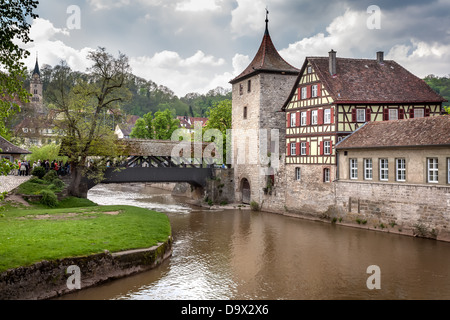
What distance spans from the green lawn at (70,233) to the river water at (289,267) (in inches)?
43.7

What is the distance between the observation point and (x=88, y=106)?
72.9ft

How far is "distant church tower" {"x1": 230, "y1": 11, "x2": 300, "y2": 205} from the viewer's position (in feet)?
92.4

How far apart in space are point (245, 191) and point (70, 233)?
62.8 feet

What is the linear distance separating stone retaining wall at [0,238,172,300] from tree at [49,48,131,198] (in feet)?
38.8

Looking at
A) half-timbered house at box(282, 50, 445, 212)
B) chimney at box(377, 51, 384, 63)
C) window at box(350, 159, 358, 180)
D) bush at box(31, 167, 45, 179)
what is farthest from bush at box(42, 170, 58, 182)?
chimney at box(377, 51, 384, 63)

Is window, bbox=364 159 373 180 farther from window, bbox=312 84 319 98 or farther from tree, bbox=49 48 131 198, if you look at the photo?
tree, bbox=49 48 131 198

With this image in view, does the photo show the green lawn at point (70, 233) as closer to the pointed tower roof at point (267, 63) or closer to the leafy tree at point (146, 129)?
the pointed tower roof at point (267, 63)

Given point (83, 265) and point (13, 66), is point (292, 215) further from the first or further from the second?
point (13, 66)

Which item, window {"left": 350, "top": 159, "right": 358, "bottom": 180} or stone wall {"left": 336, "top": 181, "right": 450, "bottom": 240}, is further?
window {"left": 350, "top": 159, "right": 358, "bottom": 180}

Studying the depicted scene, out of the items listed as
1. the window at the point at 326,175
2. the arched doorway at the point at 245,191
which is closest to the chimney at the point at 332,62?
the window at the point at 326,175

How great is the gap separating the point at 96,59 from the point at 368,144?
15.7m

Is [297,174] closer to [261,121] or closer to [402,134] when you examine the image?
[261,121]

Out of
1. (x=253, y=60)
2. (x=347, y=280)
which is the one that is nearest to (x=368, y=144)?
(x=347, y=280)

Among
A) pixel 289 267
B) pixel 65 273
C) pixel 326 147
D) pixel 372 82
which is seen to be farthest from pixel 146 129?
pixel 65 273
